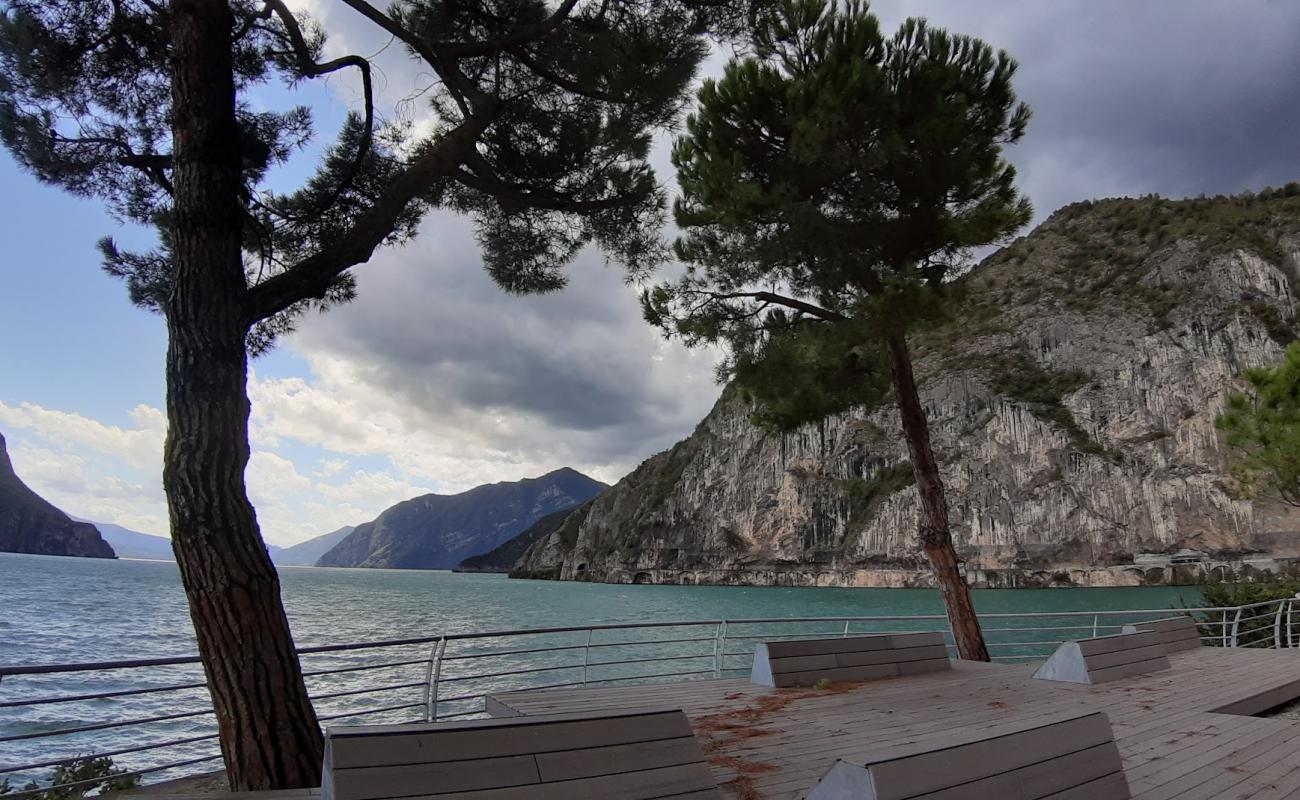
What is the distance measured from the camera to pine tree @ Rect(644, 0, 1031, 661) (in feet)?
28.4

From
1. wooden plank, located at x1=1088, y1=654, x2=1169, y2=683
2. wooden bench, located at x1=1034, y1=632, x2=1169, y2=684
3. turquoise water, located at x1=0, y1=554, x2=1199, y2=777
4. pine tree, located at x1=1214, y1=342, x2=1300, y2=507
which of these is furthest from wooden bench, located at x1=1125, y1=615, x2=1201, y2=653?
pine tree, located at x1=1214, y1=342, x2=1300, y2=507

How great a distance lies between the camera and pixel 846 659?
6.61 metres

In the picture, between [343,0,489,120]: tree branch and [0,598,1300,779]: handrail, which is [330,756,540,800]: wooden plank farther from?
[343,0,489,120]: tree branch

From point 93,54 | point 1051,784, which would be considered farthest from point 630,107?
point 1051,784

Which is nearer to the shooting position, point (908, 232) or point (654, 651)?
point (908, 232)

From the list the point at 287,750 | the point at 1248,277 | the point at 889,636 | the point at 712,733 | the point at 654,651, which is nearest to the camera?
the point at 287,750

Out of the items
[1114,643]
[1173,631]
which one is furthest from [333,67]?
[1173,631]

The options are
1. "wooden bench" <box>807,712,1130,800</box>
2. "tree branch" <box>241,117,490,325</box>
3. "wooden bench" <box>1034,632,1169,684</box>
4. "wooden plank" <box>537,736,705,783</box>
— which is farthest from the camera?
"wooden bench" <box>1034,632,1169,684</box>

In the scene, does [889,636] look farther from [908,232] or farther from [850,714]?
[908,232]

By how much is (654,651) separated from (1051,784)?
87.8 ft

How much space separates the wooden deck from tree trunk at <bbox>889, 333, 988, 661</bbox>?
54.7 inches

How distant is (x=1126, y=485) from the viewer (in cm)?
6912

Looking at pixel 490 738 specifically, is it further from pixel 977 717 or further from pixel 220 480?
pixel 977 717

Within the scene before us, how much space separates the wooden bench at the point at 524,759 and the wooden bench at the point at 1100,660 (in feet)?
18.1
